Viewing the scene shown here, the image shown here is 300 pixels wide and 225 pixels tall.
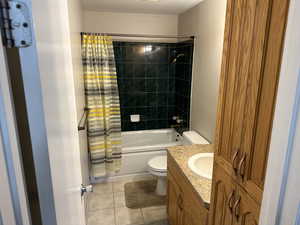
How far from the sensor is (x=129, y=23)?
3172mm

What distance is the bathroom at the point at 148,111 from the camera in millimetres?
535

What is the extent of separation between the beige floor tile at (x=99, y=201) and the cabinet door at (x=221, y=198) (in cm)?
162

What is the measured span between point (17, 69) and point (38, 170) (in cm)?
26

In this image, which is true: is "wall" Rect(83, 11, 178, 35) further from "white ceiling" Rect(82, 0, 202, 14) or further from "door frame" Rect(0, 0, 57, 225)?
"door frame" Rect(0, 0, 57, 225)

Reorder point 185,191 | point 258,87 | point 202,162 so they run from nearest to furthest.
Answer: point 258,87 → point 185,191 → point 202,162

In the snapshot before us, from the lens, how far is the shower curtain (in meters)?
2.51

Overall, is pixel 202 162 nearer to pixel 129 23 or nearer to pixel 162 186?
pixel 162 186

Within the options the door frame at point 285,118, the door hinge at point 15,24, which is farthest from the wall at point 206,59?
the door hinge at point 15,24

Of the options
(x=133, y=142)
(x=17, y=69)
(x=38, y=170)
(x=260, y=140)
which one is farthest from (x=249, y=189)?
(x=133, y=142)

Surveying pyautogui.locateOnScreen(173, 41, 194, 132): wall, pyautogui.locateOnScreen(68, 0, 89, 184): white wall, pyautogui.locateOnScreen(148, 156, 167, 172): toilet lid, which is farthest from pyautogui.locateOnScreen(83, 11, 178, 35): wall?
pyautogui.locateOnScreen(148, 156, 167, 172): toilet lid

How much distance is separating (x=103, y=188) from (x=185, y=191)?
1596mm

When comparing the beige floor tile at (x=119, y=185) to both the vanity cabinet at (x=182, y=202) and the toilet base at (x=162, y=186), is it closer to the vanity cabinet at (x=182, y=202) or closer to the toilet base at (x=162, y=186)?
the toilet base at (x=162, y=186)

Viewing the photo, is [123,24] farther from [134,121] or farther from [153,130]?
[153,130]

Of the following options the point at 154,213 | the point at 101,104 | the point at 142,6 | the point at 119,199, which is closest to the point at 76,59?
the point at 101,104
